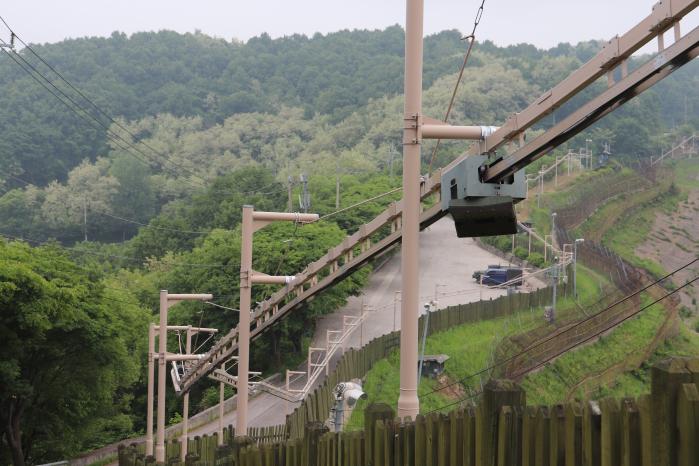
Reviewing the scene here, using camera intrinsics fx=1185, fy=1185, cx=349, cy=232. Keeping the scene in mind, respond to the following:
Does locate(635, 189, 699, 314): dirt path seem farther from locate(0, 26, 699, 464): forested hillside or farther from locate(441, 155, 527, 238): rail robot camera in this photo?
locate(441, 155, 527, 238): rail robot camera

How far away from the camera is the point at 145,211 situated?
171 m

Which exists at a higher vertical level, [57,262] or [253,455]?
[57,262]

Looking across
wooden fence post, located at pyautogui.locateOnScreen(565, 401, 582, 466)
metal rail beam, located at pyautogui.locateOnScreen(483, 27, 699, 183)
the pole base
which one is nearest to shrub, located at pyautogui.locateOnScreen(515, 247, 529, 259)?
the pole base

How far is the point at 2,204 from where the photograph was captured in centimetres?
13625

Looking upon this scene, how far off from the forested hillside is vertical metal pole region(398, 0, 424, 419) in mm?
7044

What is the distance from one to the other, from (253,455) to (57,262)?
37260 millimetres

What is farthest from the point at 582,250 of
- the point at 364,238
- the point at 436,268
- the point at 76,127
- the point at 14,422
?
the point at 76,127

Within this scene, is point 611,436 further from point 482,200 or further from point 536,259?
point 536,259

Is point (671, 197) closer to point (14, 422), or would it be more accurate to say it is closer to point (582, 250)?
point (582, 250)

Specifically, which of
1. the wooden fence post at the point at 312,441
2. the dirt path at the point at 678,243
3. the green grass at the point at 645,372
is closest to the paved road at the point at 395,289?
the dirt path at the point at 678,243

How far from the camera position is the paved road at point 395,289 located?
61188mm

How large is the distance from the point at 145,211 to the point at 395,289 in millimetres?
90898

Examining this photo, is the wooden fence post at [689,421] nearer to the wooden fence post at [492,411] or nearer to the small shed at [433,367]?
the wooden fence post at [492,411]

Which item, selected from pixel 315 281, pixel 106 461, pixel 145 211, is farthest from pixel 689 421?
pixel 145 211
